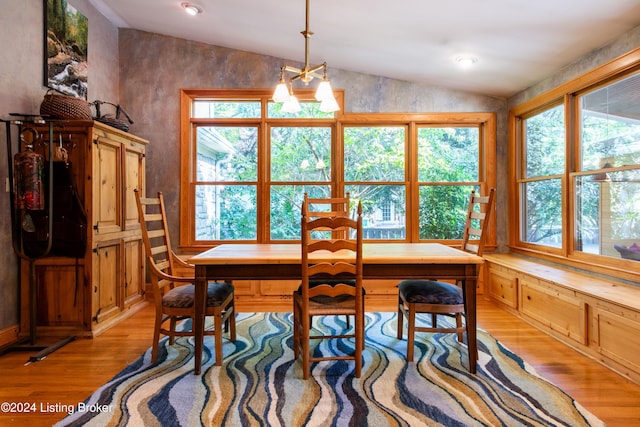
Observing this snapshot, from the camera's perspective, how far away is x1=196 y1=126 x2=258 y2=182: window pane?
166 inches

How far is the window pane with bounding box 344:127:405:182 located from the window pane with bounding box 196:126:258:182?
1134 millimetres

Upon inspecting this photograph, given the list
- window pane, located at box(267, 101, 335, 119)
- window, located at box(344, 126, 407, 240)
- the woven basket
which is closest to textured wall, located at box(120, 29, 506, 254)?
window pane, located at box(267, 101, 335, 119)

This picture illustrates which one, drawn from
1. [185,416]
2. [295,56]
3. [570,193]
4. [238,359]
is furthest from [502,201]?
[185,416]

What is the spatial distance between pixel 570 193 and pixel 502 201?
0.96 m

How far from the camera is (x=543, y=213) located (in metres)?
3.71

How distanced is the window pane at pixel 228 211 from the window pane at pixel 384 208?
4.11ft

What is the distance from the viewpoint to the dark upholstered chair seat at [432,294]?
2377mm

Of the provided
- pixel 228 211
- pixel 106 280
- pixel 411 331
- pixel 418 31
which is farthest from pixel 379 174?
pixel 106 280

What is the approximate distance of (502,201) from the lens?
4.21 meters

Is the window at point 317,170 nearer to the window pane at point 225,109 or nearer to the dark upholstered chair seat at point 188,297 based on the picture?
the window pane at point 225,109

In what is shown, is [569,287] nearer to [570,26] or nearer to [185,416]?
[570,26]

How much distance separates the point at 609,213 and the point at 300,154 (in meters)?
3.03

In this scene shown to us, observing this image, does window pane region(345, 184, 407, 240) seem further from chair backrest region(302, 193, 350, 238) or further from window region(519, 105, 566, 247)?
window region(519, 105, 566, 247)

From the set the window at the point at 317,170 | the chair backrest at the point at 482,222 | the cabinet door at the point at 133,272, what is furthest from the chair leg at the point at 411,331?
the cabinet door at the point at 133,272
